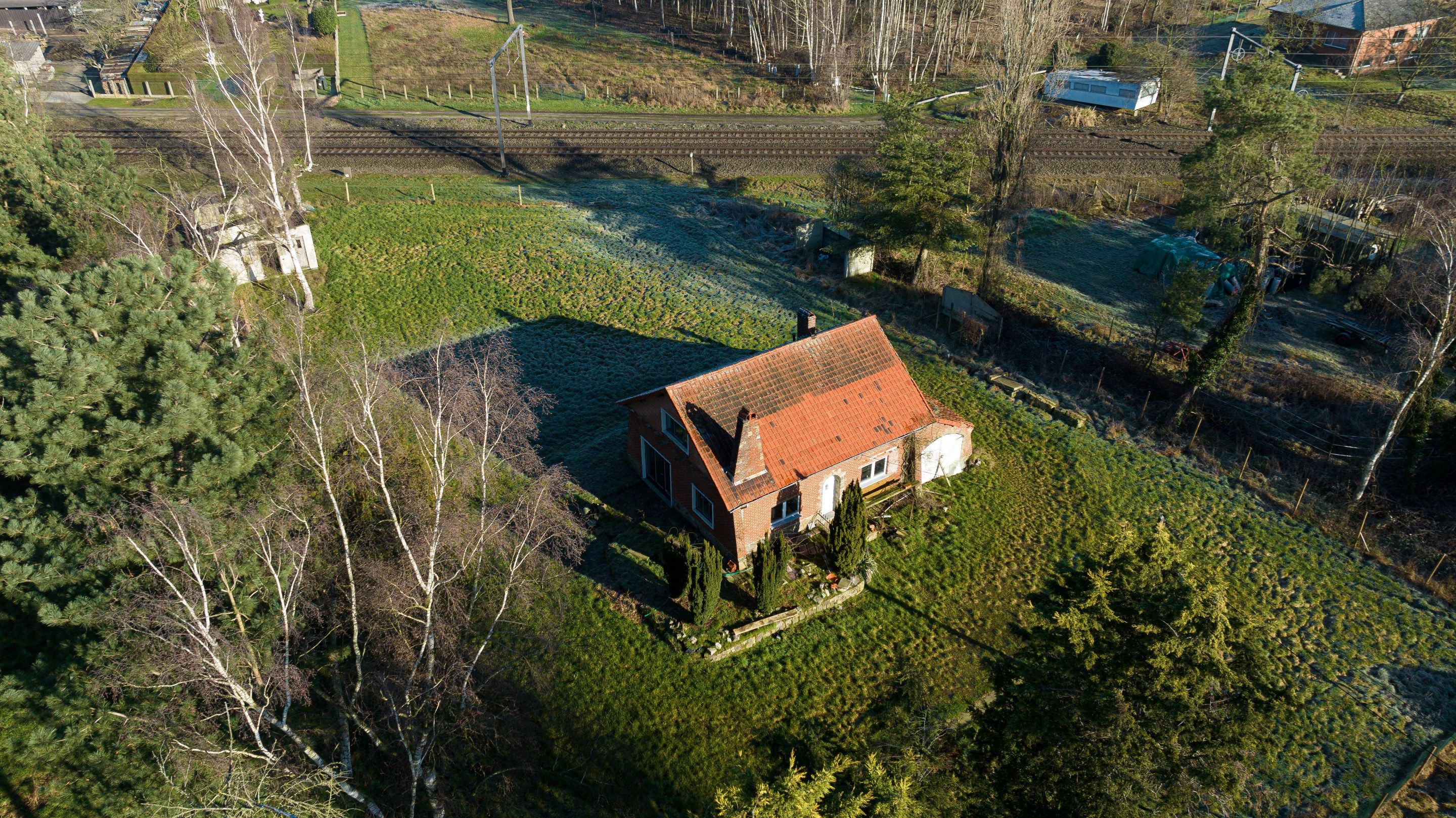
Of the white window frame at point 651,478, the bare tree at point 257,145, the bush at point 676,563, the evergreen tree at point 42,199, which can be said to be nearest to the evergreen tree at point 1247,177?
the white window frame at point 651,478

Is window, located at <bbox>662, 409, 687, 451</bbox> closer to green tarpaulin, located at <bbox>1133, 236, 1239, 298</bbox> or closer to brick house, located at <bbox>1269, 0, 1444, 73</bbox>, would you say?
green tarpaulin, located at <bbox>1133, 236, 1239, 298</bbox>

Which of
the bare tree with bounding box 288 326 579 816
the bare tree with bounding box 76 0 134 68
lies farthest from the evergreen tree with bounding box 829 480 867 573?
the bare tree with bounding box 76 0 134 68

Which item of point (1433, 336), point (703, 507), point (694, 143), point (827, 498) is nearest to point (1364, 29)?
point (694, 143)

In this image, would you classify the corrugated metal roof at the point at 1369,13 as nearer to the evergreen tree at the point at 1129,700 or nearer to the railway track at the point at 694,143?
the railway track at the point at 694,143

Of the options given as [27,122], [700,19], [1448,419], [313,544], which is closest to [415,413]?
[313,544]

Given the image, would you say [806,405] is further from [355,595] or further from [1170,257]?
[1170,257]

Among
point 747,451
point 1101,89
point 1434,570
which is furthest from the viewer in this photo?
point 1101,89
